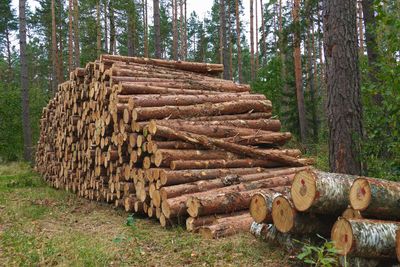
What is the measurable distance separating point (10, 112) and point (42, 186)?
Result: 828 centimetres

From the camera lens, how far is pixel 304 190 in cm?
440

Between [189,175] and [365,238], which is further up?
[189,175]

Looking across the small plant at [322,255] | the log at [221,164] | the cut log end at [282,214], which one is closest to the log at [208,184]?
the log at [221,164]

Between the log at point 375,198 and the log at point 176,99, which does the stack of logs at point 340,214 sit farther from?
the log at point 176,99

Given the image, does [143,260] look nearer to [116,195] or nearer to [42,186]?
[116,195]

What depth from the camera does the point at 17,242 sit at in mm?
5480

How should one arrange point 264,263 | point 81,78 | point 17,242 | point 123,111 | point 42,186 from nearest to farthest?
1. point 264,263
2. point 17,242
3. point 123,111
4. point 81,78
5. point 42,186

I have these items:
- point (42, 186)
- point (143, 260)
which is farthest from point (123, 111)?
point (42, 186)

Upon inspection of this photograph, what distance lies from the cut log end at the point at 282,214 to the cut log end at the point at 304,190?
113 millimetres

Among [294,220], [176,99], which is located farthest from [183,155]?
[294,220]

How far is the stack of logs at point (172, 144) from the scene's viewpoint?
21.7 feet

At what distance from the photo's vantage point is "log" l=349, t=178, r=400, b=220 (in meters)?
4.04

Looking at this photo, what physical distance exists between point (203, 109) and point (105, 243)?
4002 mm

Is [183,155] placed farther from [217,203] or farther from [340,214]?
[340,214]
